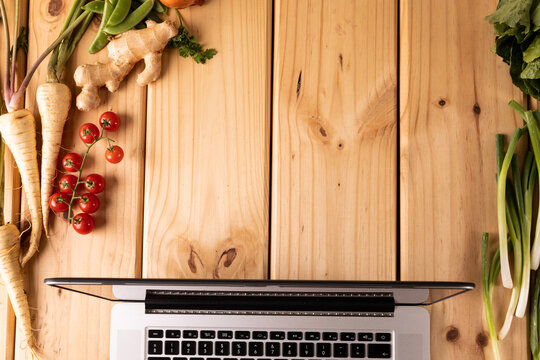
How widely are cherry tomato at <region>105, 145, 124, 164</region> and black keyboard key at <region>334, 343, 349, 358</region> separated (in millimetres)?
517

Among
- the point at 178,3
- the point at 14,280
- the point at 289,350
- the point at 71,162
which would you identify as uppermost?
the point at 178,3

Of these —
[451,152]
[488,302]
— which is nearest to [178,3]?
[451,152]

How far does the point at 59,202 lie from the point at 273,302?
0.44m

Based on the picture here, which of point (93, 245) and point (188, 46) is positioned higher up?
point (188, 46)

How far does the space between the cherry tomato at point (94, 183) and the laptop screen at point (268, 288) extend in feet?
0.59

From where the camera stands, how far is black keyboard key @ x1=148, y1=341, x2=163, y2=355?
851 mm

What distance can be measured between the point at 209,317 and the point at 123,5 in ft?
1.94

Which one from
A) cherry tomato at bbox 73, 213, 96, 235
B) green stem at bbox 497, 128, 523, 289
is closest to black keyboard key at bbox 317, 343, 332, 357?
green stem at bbox 497, 128, 523, 289

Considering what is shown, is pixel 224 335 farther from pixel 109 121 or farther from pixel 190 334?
pixel 109 121

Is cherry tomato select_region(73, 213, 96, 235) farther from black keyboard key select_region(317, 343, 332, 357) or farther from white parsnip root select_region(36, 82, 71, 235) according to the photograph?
black keyboard key select_region(317, 343, 332, 357)

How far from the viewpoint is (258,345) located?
0.85 metres

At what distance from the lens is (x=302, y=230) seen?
0.95m

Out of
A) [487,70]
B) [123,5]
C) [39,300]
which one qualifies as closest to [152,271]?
[39,300]

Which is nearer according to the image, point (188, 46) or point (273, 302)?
point (273, 302)
